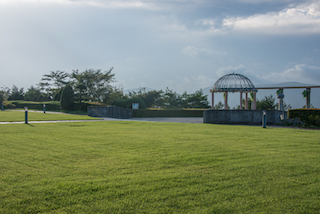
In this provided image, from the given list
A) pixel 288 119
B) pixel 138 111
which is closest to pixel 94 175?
pixel 288 119

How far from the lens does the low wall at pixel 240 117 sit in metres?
16.7

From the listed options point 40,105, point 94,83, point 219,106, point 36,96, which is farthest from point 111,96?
point 36,96

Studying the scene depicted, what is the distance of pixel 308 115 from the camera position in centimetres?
1466

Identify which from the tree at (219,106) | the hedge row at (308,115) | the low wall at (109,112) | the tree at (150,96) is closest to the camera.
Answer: the hedge row at (308,115)

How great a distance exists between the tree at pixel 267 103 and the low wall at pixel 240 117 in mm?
11351

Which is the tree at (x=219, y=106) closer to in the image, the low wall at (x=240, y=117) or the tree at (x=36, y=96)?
the low wall at (x=240, y=117)

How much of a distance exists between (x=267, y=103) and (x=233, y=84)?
26.5ft

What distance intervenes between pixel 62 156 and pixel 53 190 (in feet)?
6.40

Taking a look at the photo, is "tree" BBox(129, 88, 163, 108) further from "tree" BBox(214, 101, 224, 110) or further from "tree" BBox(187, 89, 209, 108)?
"tree" BBox(214, 101, 224, 110)

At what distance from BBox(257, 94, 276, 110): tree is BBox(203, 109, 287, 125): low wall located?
37.2 feet

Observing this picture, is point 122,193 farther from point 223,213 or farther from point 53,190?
point 223,213

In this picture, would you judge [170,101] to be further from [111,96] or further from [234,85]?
[234,85]

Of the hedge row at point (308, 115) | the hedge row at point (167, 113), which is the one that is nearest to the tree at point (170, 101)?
the hedge row at point (167, 113)

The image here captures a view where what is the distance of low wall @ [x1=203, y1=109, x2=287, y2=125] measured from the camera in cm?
1667
